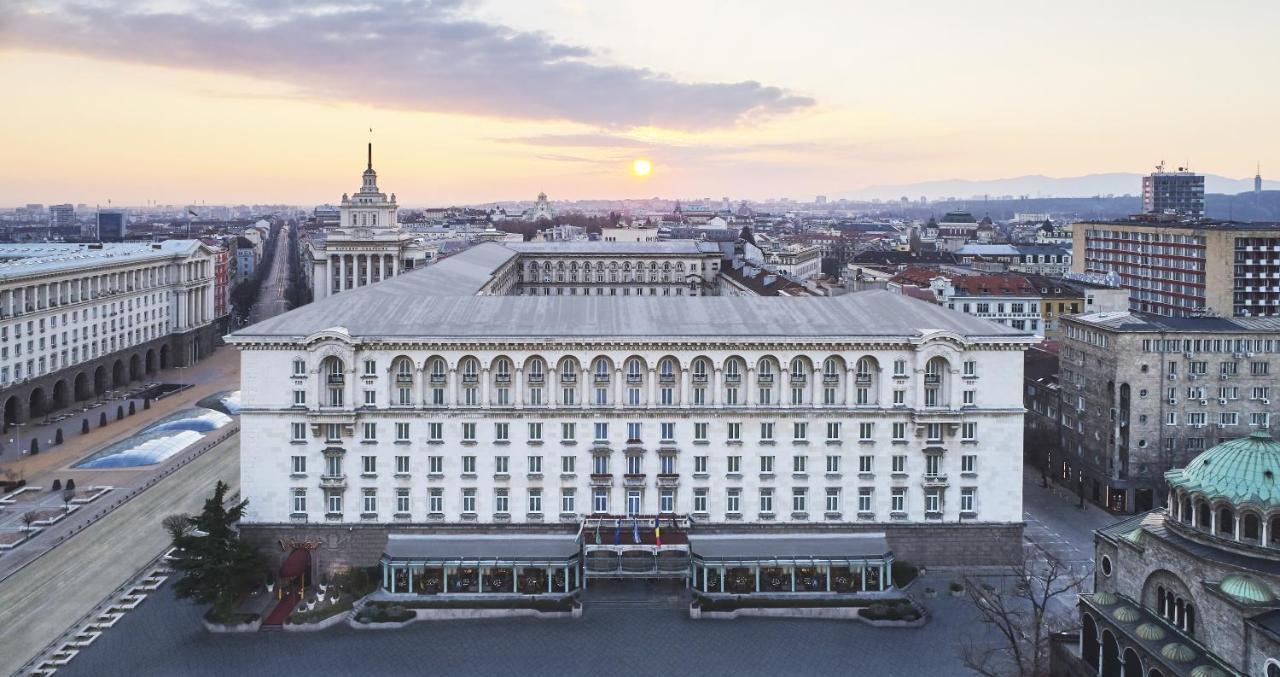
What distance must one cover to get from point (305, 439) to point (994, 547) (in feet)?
145

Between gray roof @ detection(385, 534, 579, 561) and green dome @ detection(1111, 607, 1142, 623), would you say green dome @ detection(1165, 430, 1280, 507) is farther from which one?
gray roof @ detection(385, 534, 579, 561)

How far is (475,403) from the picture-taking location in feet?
225

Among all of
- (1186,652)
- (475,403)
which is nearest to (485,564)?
(475,403)

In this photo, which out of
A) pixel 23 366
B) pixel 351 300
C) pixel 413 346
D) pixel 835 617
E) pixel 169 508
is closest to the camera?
pixel 835 617

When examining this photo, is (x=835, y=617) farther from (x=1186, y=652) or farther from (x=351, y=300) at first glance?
(x=351, y=300)

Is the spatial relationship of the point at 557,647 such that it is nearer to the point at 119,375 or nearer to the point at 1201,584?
the point at 1201,584

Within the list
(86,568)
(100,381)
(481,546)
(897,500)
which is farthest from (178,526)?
(100,381)

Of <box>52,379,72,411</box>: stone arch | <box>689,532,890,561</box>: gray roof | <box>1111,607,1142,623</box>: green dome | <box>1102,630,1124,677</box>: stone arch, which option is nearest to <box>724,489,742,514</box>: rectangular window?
<box>689,532,890,561</box>: gray roof

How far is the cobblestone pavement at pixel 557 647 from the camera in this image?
5509 centimetres

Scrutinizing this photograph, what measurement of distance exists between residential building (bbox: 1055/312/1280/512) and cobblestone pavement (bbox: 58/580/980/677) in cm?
2838

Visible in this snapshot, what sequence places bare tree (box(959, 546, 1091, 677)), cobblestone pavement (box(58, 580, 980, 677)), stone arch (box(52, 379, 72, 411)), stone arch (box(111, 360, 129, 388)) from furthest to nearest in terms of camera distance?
stone arch (box(111, 360, 129, 388)) < stone arch (box(52, 379, 72, 411)) < cobblestone pavement (box(58, 580, 980, 677)) < bare tree (box(959, 546, 1091, 677))

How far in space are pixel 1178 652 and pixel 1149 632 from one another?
227 cm

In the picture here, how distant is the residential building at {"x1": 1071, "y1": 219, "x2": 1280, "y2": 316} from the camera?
14538cm

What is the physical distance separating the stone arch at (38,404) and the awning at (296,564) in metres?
69.2
